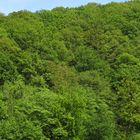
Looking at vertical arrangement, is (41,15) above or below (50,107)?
above

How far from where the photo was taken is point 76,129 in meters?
58.2

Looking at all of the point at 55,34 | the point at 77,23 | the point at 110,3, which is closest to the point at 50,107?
the point at 55,34

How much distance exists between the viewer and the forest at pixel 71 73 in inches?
2306

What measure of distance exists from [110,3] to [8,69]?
44443mm

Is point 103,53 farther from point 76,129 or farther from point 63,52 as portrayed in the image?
point 76,129

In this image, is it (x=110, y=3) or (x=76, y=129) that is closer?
(x=76, y=129)

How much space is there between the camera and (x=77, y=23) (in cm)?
10719

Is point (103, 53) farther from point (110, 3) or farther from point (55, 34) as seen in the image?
point (110, 3)

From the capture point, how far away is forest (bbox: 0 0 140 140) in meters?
58.6

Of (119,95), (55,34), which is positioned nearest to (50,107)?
(119,95)

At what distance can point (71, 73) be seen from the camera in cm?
8375

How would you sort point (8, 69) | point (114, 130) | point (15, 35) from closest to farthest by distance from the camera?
1. point (114, 130)
2. point (8, 69)
3. point (15, 35)

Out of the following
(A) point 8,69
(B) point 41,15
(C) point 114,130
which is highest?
(B) point 41,15

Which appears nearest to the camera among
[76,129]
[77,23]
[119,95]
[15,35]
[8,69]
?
[76,129]
